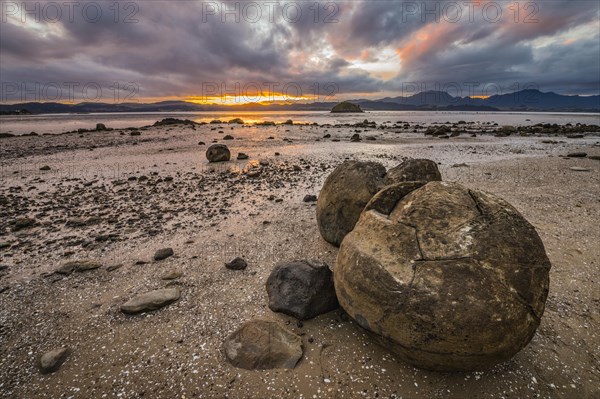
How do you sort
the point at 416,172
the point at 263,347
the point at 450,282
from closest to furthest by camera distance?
1. the point at 450,282
2. the point at 263,347
3. the point at 416,172

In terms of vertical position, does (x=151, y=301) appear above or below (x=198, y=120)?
below

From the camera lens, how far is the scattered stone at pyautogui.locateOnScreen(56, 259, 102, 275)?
5.34 metres

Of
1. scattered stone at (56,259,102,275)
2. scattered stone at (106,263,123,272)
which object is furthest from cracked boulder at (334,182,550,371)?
scattered stone at (56,259,102,275)

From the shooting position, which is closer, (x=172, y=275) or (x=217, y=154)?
A: (x=172, y=275)

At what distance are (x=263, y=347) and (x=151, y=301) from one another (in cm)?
202

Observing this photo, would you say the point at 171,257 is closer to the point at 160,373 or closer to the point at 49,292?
the point at 49,292

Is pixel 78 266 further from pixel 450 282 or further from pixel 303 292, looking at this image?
pixel 450 282

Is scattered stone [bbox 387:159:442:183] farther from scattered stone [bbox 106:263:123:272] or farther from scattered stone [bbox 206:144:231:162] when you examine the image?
scattered stone [bbox 206:144:231:162]

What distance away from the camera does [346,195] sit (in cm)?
591

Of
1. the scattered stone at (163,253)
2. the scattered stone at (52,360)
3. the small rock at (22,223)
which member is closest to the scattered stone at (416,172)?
the scattered stone at (163,253)

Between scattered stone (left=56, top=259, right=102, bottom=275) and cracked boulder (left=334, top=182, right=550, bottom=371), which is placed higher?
cracked boulder (left=334, top=182, right=550, bottom=371)

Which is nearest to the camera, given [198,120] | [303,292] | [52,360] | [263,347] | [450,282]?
[450,282]

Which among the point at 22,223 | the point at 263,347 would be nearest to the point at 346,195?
the point at 263,347

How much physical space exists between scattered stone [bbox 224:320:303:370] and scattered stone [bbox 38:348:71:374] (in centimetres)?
196
